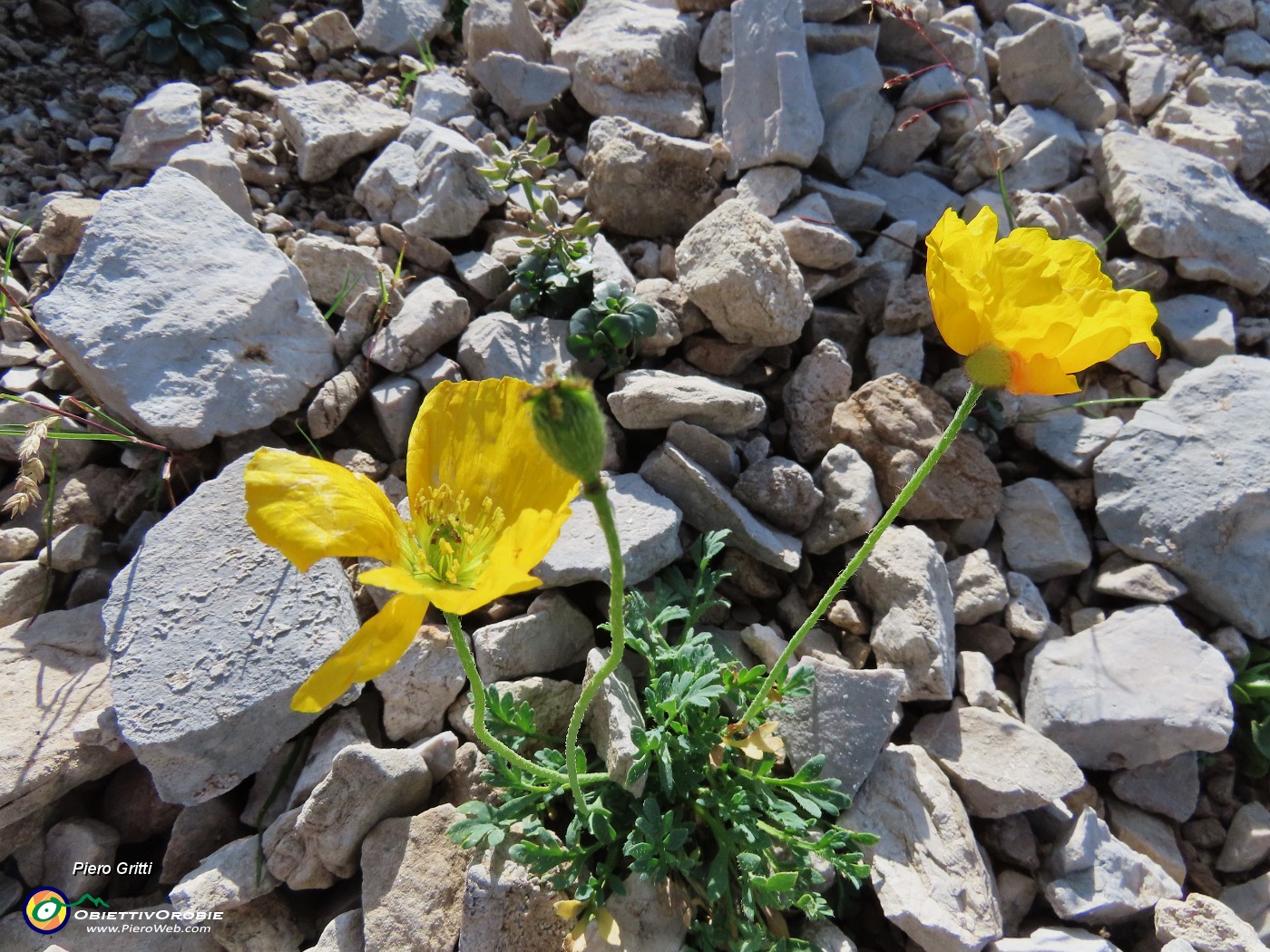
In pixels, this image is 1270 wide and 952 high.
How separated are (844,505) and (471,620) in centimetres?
154

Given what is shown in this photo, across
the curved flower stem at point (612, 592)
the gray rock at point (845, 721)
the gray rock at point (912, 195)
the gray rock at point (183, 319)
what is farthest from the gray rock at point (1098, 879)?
the gray rock at point (183, 319)

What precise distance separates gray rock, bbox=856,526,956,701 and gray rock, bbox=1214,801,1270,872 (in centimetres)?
120

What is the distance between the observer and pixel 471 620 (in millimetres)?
3082

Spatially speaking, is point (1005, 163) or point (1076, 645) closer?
point (1076, 645)

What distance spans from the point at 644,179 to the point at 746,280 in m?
1.00

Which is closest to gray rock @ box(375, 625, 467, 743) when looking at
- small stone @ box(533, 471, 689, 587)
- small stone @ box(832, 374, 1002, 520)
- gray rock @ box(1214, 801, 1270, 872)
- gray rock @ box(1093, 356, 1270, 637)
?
small stone @ box(533, 471, 689, 587)

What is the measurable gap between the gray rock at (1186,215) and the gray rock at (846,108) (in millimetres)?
1339

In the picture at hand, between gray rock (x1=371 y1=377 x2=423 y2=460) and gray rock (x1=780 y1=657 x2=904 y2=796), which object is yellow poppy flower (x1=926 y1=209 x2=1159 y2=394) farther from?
gray rock (x1=371 y1=377 x2=423 y2=460)

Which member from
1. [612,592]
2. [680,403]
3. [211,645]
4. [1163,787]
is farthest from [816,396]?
[211,645]

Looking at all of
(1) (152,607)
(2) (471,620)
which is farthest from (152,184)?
(2) (471,620)

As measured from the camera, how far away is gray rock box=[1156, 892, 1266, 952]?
260cm

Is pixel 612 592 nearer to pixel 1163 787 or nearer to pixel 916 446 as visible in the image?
pixel 916 446

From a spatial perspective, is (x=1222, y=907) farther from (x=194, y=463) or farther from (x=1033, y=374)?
(x=194, y=463)

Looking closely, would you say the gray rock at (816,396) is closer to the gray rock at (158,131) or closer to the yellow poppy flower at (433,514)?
the yellow poppy flower at (433,514)
